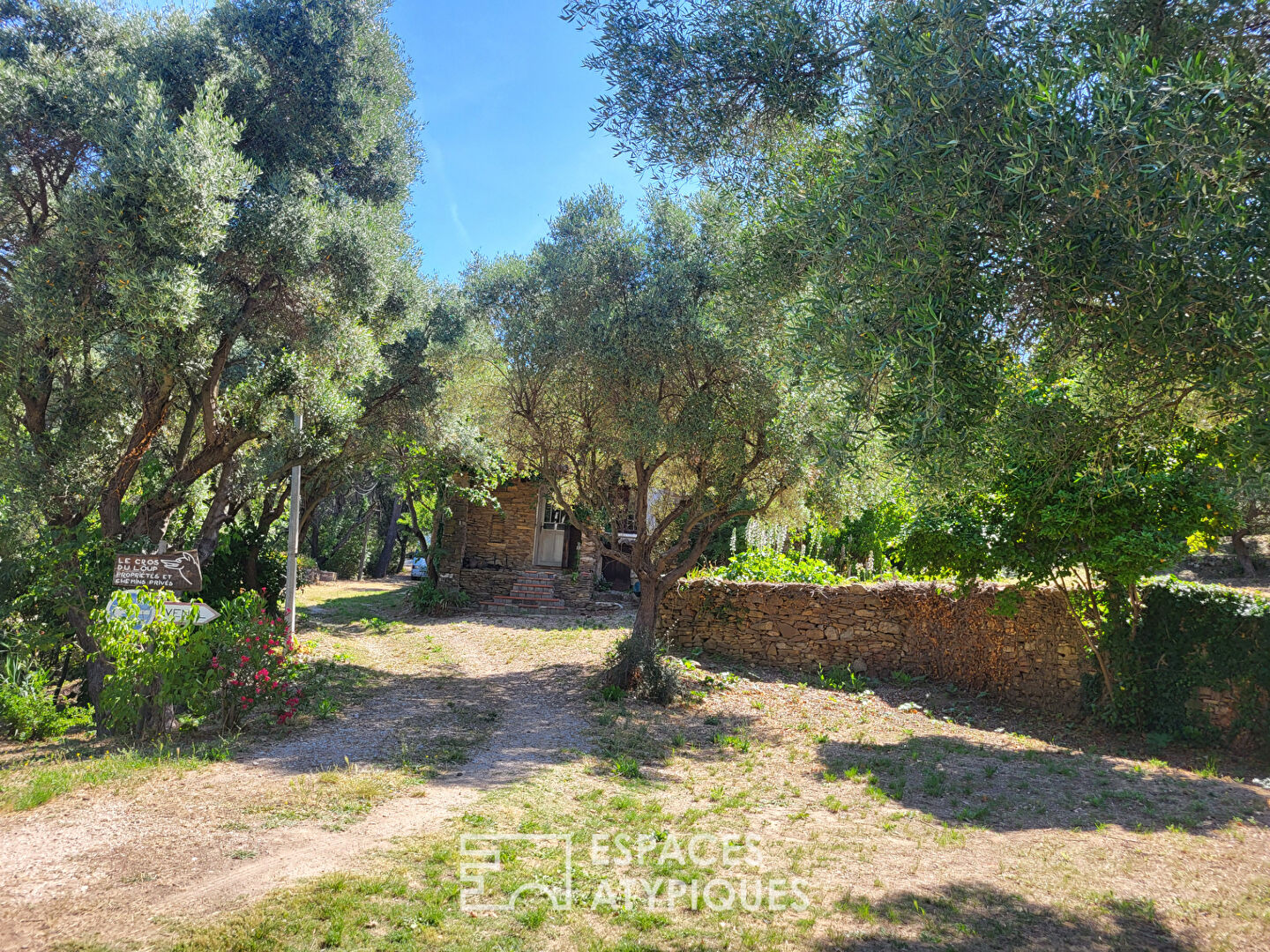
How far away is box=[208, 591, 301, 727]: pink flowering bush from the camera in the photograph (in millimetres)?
8336

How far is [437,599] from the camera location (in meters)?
19.7

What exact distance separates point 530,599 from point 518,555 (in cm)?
175

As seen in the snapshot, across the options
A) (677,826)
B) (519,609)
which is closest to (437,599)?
(519,609)

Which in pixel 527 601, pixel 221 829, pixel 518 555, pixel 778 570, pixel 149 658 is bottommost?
pixel 221 829

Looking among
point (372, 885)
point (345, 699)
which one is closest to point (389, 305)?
point (345, 699)

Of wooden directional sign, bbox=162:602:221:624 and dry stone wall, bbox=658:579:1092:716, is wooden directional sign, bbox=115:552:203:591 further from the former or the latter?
dry stone wall, bbox=658:579:1092:716

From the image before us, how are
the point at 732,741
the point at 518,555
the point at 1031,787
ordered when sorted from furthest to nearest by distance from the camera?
the point at 518,555, the point at 732,741, the point at 1031,787

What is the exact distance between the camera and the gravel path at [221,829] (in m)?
4.16

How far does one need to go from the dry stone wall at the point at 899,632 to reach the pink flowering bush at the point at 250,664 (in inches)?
270

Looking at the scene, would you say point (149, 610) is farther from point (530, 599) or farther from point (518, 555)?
point (518, 555)

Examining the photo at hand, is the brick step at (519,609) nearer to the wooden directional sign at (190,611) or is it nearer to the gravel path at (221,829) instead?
the gravel path at (221,829)

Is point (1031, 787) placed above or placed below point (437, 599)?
below

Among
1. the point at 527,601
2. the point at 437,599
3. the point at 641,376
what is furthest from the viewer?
the point at 527,601

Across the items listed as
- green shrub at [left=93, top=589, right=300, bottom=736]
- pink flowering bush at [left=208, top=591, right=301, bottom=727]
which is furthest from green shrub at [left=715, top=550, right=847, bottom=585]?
green shrub at [left=93, top=589, right=300, bottom=736]
